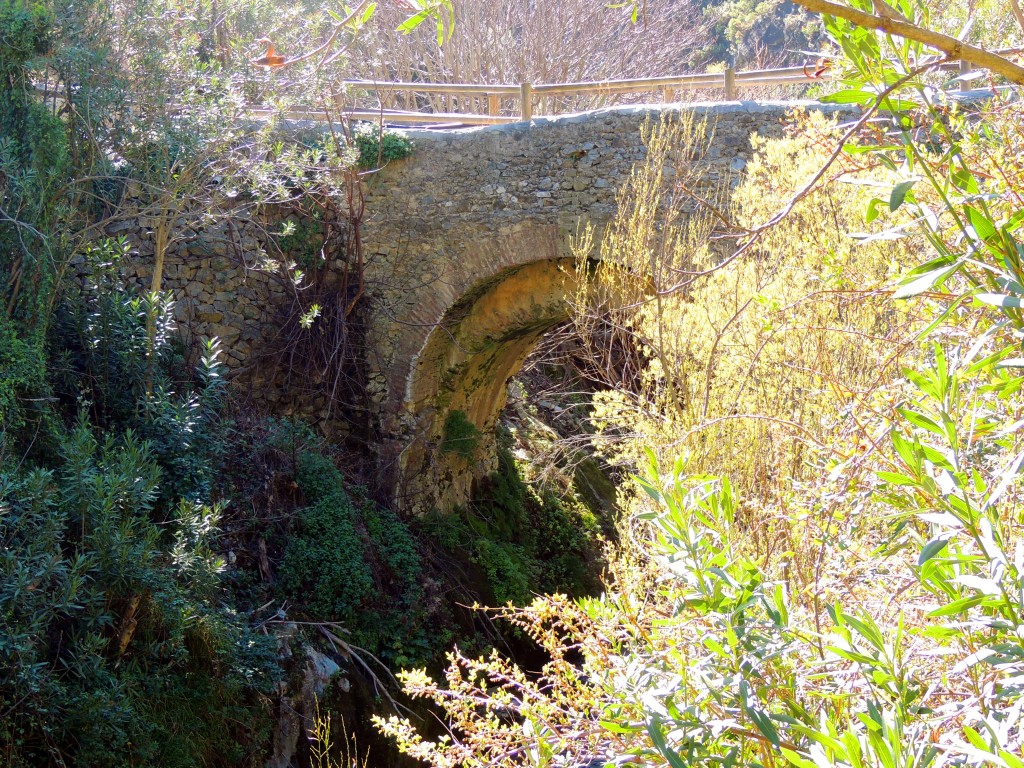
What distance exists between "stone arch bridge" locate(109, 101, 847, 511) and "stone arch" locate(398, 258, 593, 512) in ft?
0.05

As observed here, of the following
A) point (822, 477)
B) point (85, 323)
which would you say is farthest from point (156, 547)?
point (822, 477)

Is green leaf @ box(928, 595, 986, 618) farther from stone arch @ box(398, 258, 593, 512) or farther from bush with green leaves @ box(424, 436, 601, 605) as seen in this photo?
bush with green leaves @ box(424, 436, 601, 605)

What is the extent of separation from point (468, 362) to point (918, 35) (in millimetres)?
7204

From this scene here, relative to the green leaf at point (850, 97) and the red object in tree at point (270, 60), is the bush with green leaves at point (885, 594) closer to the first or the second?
the green leaf at point (850, 97)

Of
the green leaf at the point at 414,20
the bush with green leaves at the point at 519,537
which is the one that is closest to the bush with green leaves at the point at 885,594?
the green leaf at the point at 414,20

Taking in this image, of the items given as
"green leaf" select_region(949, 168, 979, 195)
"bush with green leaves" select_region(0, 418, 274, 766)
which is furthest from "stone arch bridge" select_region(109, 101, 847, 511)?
"green leaf" select_region(949, 168, 979, 195)

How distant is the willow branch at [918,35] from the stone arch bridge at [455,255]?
198 inches

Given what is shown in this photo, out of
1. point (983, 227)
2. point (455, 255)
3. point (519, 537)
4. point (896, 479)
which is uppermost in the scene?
point (455, 255)

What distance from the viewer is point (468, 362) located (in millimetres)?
8523

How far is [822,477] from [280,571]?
15.6 feet

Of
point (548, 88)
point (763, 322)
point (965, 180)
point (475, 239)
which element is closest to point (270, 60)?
point (475, 239)

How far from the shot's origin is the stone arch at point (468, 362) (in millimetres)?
7902

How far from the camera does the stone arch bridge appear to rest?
6930 mm

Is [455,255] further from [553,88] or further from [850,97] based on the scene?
[850,97]
